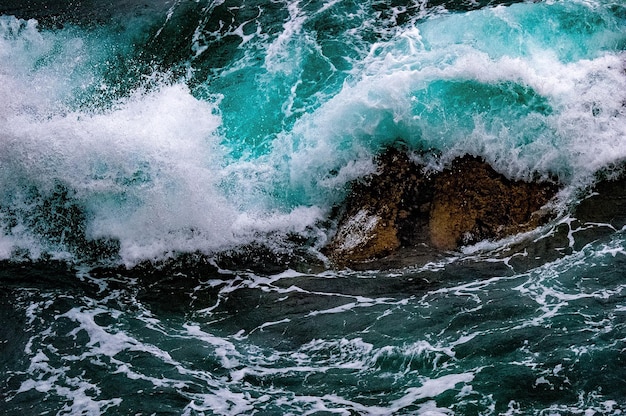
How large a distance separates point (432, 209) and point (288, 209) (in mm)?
2346

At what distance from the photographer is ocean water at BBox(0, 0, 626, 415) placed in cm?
805

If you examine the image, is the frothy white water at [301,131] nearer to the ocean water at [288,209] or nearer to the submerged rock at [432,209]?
the ocean water at [288,209]

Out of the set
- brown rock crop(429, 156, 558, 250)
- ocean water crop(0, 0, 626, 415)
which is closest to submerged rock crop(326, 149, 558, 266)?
brown rock crop(429, 156, 558, 250)

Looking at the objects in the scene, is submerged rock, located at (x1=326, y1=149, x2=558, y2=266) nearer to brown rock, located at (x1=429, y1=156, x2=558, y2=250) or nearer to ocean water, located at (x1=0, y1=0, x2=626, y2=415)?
brown rock, located at (x1=429, y1=156, x2=558, y2=250)

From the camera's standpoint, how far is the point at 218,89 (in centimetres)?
1196

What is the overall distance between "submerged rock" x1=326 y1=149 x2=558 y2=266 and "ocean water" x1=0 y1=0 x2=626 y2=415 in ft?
0.72

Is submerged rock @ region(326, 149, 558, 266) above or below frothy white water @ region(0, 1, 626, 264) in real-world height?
below

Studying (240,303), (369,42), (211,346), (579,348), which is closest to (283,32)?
(369,42)

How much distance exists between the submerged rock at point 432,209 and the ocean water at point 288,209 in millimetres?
219

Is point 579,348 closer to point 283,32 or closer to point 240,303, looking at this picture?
point 240,303

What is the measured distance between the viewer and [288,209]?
10.2 metres

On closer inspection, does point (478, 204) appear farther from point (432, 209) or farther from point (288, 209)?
point (288, 209)

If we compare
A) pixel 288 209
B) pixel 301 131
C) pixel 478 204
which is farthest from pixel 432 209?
pixel 301 131

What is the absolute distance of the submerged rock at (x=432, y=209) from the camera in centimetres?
961
